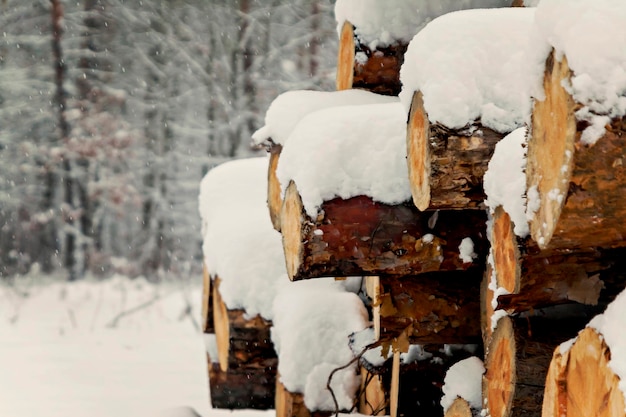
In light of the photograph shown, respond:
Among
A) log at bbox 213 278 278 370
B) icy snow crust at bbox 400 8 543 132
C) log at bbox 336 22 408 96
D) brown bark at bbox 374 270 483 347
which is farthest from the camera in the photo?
log at bbox 213 278 278 370

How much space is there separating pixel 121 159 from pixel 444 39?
34.0ft

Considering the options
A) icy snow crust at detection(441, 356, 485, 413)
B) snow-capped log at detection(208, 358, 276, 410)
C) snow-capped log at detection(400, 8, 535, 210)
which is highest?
snow-capped log at detection(400, 8, 535, 210)

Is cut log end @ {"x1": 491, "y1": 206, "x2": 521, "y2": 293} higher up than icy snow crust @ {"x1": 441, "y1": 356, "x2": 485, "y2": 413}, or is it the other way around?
cut log end @ {"x1": 491, "y1": 206, "x2": 521, "y2": 293}

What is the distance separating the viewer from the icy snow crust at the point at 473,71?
5.64ft

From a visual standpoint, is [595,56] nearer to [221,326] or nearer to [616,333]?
[616,333]

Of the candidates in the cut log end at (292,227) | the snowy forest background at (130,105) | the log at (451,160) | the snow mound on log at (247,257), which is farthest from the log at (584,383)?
the snowy forest background at (130,105)

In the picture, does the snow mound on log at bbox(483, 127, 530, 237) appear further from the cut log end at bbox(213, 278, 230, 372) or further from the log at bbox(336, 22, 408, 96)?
the cut log end at bbox(213, 278, 230, 372)

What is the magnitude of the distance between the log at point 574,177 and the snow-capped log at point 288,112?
4.37 ft

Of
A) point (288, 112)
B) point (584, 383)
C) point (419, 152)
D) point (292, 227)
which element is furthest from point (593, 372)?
point (288, 112)

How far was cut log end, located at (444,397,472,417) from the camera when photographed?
2.09 metres

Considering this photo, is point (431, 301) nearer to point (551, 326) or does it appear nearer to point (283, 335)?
point (551, 326)

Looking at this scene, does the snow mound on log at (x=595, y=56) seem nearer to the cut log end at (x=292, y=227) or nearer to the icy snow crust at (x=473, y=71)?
the icy snow crust at (x=473, y=71)

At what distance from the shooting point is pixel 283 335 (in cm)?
296

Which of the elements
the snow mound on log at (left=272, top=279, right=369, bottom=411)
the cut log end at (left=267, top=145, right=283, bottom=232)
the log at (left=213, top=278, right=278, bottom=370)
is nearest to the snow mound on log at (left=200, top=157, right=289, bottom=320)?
the log at (left=213, top=278, right=278, bottom=370)
